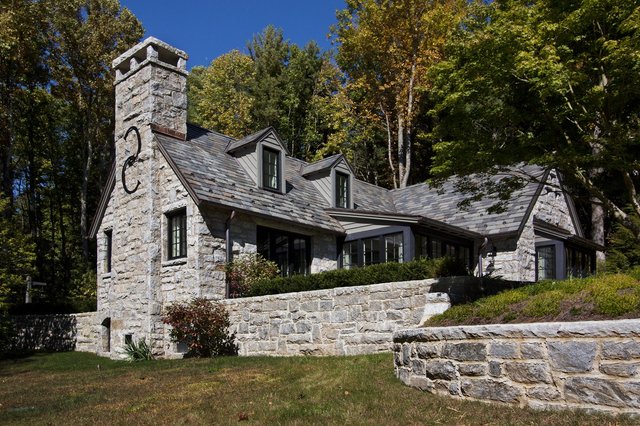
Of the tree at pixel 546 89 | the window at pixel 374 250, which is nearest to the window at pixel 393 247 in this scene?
the window at pixel 374 250

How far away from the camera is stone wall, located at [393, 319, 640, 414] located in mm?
5531

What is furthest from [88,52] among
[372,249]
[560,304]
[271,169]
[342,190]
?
[560,304]

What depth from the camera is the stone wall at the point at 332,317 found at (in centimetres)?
1105

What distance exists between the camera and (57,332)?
19672mm

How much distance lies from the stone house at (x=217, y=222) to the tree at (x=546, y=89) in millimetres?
6337

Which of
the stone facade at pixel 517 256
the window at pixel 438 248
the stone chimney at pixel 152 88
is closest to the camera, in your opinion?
the stone chimney at pixel 152 88

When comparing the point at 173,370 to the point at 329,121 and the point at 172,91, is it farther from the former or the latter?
the point at 329,121

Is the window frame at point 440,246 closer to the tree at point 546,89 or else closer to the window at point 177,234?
the window at point 177,234

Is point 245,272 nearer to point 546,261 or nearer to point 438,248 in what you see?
point 438,248

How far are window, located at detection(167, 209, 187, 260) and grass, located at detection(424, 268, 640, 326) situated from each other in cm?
871

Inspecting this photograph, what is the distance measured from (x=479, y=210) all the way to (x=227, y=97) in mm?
19774

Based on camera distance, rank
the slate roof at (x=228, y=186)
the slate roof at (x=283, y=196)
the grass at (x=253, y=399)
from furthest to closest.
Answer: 1. the slate roof at (x=283, y=196)
2. the slate roof at (x=228, y=186)
3. the grass at (x=253, y=399)

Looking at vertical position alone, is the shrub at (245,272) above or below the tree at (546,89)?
below

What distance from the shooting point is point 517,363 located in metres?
6.20
